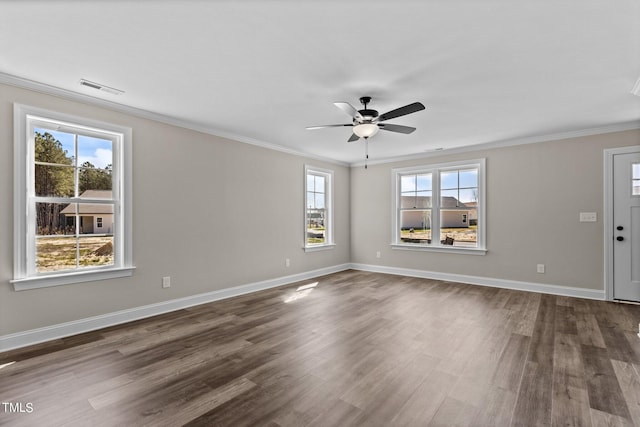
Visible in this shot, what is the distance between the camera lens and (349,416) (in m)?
1.91

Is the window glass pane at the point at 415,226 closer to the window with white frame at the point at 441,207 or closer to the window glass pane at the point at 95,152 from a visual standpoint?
the window with white frame at the point at 441,207

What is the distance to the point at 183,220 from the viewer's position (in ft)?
13.8

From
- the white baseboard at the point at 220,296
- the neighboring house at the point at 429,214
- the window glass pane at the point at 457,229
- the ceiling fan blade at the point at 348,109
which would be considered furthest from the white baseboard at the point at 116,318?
the window glass pane at the point at 457,229

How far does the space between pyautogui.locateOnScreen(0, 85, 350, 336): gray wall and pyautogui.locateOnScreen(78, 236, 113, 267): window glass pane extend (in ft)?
0.79

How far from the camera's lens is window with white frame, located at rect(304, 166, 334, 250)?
248 inches

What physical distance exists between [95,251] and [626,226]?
23.2ft

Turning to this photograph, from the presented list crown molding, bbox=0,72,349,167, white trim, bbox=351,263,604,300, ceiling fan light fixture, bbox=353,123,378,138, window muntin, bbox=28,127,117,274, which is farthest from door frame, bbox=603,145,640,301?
window muntin, bbox=28,127,117,274

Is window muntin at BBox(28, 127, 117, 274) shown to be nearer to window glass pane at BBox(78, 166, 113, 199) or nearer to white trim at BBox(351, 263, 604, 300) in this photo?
window glass pane at BBox(78, 166, 113, 199)

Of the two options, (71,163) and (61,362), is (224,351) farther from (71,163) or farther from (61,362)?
(71,163)

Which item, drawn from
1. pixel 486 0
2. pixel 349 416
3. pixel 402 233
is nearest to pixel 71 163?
pixel 349 416

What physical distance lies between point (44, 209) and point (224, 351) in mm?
2384

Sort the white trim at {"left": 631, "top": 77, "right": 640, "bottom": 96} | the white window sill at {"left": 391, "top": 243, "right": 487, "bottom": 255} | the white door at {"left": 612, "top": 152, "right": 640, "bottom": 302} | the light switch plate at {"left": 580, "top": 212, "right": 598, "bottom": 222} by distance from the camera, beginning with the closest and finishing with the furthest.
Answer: the white trim at {"left": 631, "top": 77, "right": 640, "bottom": 96} < the white door at {"left": 612, "top": 152, "right": 640, "bottom": 302} < the light switch plate at {"left": 580, "top": 212, "right": 598, "bottom": 222} < the white window sill at {"left": 391, "top": 243, "right": 487, "bottom": 255}

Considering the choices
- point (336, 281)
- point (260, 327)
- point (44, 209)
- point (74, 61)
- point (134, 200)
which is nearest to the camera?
point (74, 61)

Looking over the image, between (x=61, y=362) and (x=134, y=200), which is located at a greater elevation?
(x=134, y=200)
